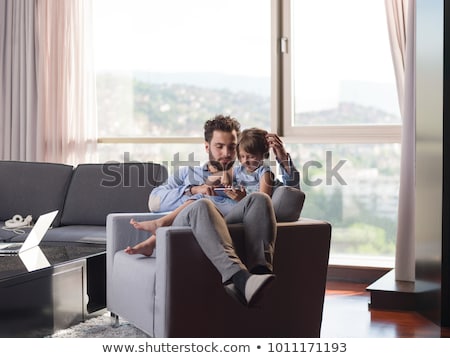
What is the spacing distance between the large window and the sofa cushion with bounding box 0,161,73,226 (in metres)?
0.92

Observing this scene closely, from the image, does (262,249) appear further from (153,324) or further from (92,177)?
(92,177)

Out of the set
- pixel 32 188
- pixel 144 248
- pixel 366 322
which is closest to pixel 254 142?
pixel 144 248

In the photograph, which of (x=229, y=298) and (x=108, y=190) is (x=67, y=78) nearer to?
(x=108, y=190)

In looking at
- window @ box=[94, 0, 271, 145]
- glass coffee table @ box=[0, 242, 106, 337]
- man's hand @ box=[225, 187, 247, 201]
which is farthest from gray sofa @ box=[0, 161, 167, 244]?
man's hand @ box=[225, 187, 247, 201]

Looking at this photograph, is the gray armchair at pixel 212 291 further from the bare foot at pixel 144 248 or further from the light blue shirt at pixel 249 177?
the light blue shirt at pixel 249 177

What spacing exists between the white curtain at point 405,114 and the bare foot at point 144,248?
6.48 feet

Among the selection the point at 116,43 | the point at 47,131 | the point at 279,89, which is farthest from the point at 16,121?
the point at 279,89

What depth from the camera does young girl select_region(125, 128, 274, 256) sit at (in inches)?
135

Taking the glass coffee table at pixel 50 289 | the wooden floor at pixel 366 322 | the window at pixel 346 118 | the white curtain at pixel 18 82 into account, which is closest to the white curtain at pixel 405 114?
the window at pixel 346 118

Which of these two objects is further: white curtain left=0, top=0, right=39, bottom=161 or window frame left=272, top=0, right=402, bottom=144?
white curtain left=0, top=0, right=39, bottom=161

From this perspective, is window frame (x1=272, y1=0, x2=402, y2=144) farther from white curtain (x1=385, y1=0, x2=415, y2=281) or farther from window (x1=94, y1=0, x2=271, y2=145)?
white curtain (x1=385, y1=0, x2=415, y2=281)

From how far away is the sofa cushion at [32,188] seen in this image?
4.90 meters

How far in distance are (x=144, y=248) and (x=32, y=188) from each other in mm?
1799
